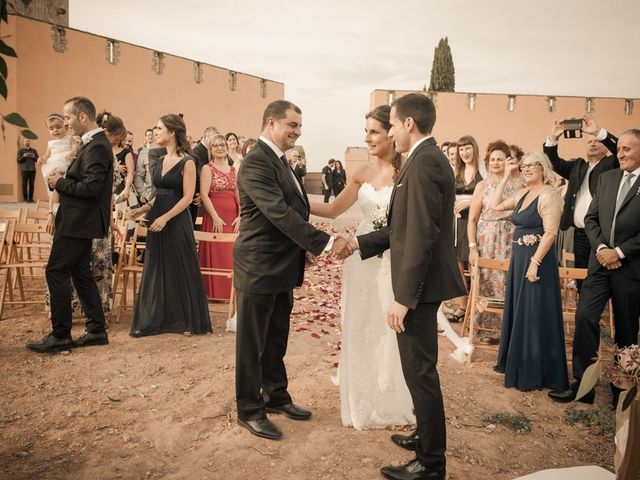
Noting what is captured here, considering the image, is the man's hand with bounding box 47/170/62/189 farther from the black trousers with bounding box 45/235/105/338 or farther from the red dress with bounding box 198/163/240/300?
the red dress with bounding box 198/163/240/300

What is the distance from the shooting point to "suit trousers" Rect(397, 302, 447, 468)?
9.16 feet

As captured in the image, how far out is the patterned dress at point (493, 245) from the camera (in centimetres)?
593

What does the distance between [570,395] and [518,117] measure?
41.3 metres

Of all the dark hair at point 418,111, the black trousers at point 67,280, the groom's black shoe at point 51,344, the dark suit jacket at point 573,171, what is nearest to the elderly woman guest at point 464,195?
the dark suit jacket at point 573,171

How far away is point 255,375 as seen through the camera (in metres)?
3.42

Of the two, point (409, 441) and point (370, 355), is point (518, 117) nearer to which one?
point (370, 355)

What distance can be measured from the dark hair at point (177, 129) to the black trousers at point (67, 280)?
1.38 metres

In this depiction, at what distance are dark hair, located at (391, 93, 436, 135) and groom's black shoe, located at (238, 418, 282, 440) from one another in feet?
6.87

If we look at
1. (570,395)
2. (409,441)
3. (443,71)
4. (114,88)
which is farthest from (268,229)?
(443,71)

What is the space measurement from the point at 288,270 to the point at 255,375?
71 cm

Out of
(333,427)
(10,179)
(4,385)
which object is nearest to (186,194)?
(4,385)

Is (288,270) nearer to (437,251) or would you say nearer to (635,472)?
(437,251)

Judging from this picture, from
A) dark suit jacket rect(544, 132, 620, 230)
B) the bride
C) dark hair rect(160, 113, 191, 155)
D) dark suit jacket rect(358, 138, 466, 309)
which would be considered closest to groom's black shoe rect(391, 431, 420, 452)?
the bride

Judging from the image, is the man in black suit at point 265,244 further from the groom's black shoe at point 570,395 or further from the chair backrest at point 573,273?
the chair backrest at point 573,273
